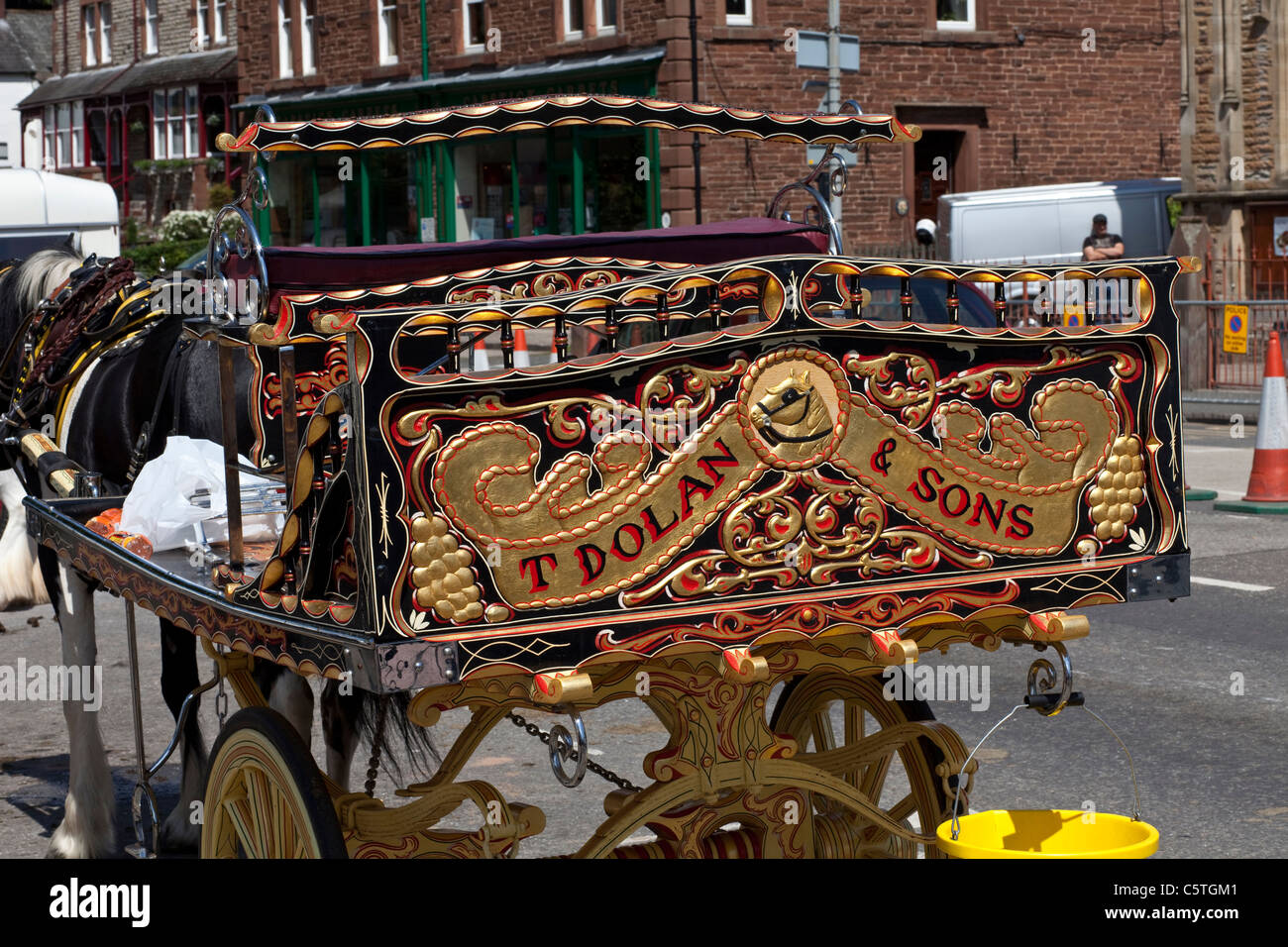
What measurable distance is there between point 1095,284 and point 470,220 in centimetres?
2995

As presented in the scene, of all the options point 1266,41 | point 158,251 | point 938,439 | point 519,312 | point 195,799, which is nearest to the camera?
point 519,312

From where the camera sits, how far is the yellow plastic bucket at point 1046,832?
393 centimetres

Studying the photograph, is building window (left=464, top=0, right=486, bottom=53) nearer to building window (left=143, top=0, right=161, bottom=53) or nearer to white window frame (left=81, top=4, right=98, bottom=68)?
building window (left=143, top=0, right=161, bottom=53)

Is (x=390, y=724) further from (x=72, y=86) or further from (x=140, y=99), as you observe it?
(x=72, y=86)

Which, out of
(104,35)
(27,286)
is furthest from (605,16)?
(104,35)

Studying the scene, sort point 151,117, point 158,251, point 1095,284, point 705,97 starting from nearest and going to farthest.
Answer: point 1095,284
point 705,97
point 158,251
point 151,117

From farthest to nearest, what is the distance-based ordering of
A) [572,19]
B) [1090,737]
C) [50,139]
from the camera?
[50,139], [572,19], [1090,737]

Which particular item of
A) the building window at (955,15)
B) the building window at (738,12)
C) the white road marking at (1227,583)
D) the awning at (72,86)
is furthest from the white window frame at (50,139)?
the white road marking at (1227,583)

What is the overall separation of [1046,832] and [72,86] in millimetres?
53514

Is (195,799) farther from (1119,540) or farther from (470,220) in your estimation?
(470,220)

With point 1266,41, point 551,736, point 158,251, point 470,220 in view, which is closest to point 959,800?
point 551,736

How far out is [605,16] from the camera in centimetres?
3003

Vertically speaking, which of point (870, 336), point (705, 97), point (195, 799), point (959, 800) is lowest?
point (195, 799)
